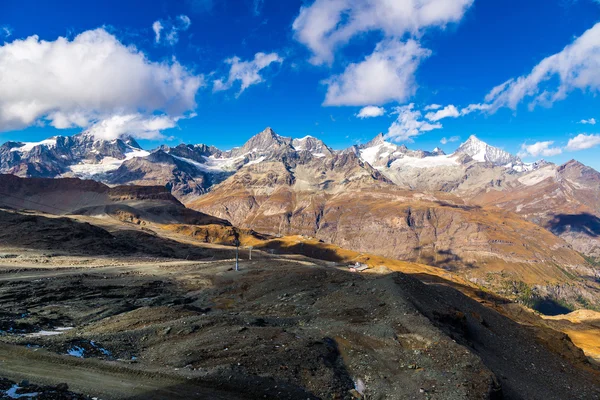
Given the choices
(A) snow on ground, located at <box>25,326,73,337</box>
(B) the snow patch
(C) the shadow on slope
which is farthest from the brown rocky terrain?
(C) the shadow on slope

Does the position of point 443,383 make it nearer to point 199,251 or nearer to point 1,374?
point 1,374

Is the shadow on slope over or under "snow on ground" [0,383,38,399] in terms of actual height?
over

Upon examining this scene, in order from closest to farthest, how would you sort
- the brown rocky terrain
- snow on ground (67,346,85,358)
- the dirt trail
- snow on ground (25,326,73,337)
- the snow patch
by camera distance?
the snow patch, the dirt trail, the brown rocky terrain, snow on ground (67,346,85,358), snow on ground (25,326,73,337)

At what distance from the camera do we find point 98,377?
17516 millimetres

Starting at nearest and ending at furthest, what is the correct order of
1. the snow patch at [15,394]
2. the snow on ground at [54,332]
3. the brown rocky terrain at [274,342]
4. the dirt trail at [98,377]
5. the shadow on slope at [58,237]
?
the snow patch at [15,394], the dirt trail at [98,377], the brown rocky terrain at [274,342], the snow on ground at [54,332], the shadow on slope at [58,237]

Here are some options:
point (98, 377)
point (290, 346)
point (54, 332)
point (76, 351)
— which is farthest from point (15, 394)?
point (54, 332)

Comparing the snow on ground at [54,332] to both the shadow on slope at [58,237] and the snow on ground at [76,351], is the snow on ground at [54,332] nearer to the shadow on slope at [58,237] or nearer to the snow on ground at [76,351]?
the snow on ground at [76,351]

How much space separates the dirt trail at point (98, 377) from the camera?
16.2m

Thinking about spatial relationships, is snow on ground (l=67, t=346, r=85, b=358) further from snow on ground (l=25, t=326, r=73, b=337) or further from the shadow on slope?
the shadow on slope

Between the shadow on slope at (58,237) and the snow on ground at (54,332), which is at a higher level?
the shadow on slope at (58,237)

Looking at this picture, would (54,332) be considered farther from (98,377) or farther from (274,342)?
(274,342)

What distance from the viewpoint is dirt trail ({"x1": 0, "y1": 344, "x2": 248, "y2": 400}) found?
1625 cm

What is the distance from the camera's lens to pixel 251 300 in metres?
41.9

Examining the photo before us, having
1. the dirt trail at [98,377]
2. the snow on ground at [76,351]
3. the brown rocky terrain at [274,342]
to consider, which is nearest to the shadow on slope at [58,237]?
the brown rocky terrain at [274,342]
